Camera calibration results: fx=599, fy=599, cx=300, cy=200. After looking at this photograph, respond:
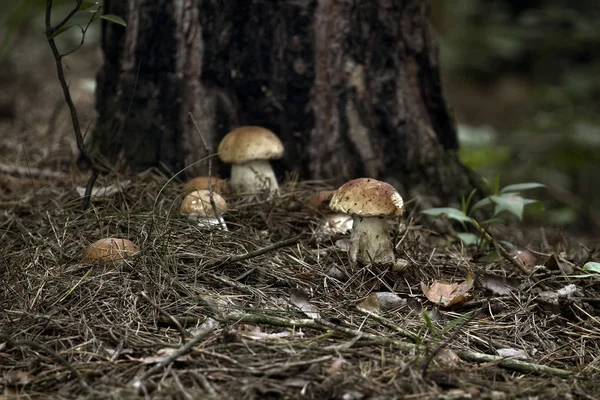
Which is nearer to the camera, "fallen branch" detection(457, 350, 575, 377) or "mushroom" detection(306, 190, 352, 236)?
"fallen branch" detection(457, 350, 575, 377)

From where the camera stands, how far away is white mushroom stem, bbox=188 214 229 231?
272 centimetres

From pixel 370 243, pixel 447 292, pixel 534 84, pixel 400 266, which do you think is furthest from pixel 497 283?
pixel 534 84

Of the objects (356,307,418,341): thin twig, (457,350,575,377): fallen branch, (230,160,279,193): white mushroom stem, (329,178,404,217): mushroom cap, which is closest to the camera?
(457,350,575,377): fallen branch

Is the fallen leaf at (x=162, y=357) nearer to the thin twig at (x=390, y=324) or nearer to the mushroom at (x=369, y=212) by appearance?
the thin twig at (x=390, y=324)

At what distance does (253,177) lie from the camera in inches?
133

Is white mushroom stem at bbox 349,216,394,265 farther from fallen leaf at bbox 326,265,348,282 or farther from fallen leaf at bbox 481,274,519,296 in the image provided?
fallen leaf at bbox 481,274,519,296

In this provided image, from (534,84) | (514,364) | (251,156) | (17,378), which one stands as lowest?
(534,84)

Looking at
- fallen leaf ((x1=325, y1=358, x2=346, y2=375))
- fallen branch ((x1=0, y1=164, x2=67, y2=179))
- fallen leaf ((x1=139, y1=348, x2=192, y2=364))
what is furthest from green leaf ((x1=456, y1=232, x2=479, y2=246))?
fallen branch ((x1=0, y1=164, x2=67, y2=179))

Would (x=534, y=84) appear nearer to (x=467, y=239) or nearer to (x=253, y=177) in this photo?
(x=467, y=239)

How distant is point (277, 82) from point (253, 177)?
58 cm

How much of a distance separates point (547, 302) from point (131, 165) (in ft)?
7.87

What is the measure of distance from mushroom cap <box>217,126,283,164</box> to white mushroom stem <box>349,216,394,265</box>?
0.78 meters

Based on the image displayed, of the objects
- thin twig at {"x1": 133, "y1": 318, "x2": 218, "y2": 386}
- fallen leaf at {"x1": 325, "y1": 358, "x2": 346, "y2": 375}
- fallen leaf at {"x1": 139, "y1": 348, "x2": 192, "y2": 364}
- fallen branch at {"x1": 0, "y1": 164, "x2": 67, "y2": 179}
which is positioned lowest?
fallen leaf at {"x1": 325, "y1": 358, "x2": 346, "y2": 375}

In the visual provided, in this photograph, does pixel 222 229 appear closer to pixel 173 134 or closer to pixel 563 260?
pixel 173 134
